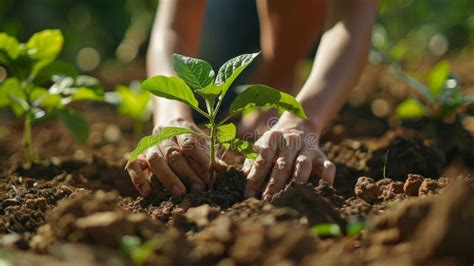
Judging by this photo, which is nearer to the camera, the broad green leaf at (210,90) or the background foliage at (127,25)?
the broad green leaf at (210,90)

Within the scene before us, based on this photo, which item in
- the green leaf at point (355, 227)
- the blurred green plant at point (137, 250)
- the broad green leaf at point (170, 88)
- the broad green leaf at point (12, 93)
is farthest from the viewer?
the broad green leaf at point (12, 93)

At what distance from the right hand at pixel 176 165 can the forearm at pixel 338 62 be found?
0.38 m

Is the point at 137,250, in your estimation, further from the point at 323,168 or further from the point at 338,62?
the point at 338,62

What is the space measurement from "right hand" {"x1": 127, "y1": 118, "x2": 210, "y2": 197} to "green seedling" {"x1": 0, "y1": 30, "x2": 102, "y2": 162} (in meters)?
0.62

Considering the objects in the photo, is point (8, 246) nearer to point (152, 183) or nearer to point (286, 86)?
point (152, 183)

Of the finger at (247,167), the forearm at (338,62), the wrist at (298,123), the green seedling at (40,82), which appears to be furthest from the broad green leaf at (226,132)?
the green seedling at (40,82)

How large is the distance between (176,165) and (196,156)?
6 centimetres

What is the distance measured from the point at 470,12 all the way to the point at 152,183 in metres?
3.97

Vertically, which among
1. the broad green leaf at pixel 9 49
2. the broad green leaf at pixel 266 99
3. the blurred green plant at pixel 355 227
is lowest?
the blurred green plant at pixel 355 227

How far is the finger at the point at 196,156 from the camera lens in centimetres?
199

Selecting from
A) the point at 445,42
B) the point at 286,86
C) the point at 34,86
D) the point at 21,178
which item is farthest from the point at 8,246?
the point at 445,42

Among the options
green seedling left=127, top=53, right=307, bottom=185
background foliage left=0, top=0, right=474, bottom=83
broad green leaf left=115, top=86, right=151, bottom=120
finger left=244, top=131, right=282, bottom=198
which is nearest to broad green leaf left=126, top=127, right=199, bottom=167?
green seedling left=127, top=53, right=307, bottom=185

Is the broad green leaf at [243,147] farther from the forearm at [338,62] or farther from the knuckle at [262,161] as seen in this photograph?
the forearm at [338,62]

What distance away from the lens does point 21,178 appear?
2291mm
